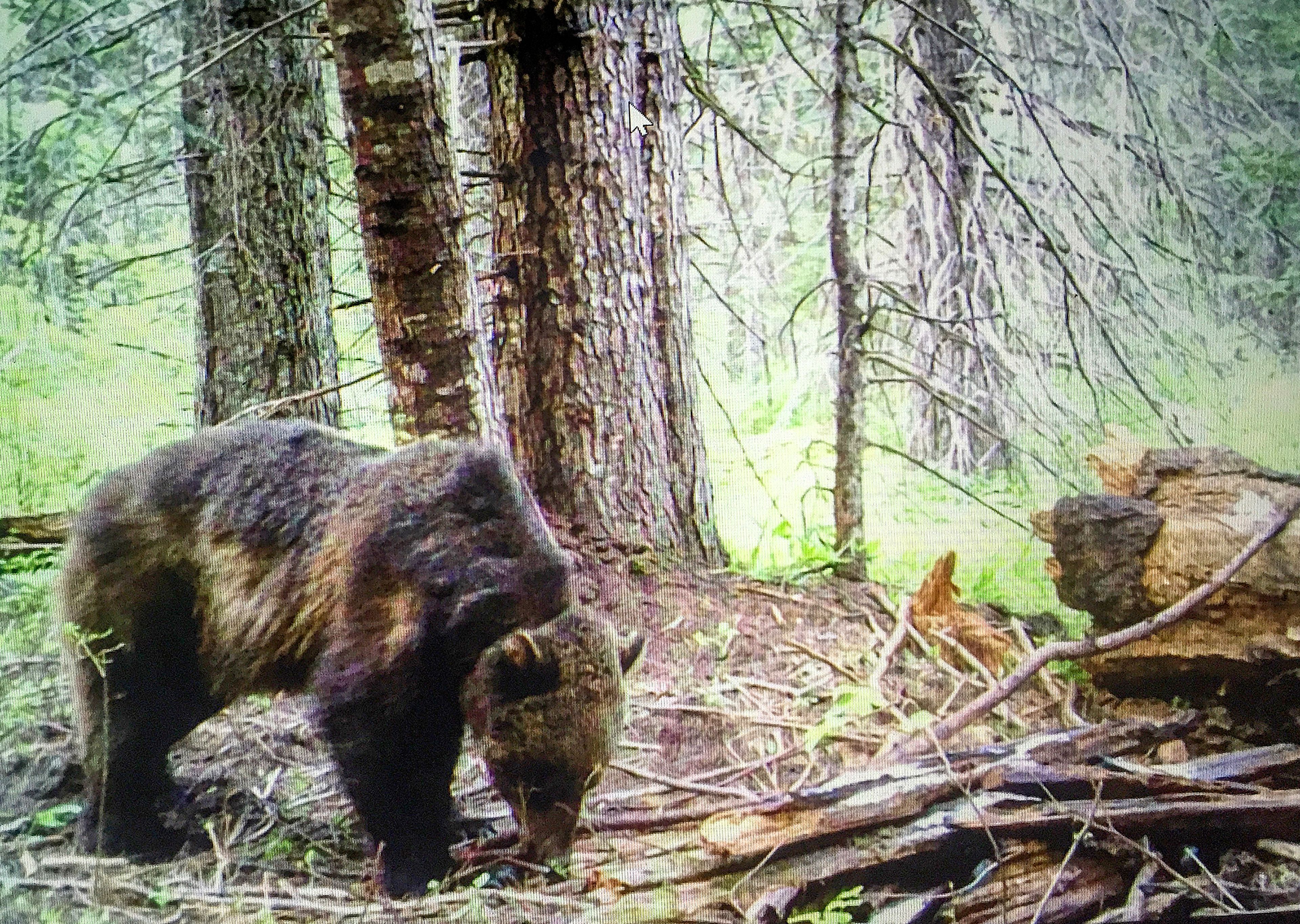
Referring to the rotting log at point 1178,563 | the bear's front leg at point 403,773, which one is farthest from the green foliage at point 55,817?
the rotting log at point 1178,563

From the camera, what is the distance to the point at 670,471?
5.87 feet

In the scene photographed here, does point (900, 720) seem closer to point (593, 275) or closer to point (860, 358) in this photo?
point (860, 358)

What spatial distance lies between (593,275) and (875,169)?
623 mm

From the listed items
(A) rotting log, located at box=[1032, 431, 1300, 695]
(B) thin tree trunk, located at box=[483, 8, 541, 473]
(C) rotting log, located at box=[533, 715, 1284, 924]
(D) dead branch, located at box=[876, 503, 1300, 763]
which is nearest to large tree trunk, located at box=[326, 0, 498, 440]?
(B) thin tree trunk, located at box=[483, 8, 541, 473]

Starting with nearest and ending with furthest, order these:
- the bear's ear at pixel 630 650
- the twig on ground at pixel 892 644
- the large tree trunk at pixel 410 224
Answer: the large tree trunk at pixel 410 224, the bear's ear at pixel 630 650, the twig on ground at pixel 892 644

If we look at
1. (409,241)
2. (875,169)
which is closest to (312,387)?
(409,241)

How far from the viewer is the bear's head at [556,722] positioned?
1692 millimetres

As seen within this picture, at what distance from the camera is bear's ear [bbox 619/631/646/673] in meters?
1.75

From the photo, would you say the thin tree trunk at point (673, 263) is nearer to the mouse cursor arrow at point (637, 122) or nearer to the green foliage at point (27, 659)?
the mouse cursor arrow at point (637, 122)

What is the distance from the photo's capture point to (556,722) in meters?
1.73

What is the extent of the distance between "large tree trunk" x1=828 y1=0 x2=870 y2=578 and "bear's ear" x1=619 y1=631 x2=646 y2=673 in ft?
1.34

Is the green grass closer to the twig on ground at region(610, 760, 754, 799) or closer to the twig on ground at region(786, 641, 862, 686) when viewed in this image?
the twig on ground at region(786, 641, 862, 686)

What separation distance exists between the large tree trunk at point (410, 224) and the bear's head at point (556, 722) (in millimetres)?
388

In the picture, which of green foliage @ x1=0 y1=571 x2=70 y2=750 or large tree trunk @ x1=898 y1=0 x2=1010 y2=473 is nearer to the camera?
green foliage @ x1=0 y1=571 x2=70 y2=750
